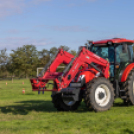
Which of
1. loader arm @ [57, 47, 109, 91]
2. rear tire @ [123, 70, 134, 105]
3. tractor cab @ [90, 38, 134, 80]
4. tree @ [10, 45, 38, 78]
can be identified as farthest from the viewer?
tree @ [10, 45, 38, 78]

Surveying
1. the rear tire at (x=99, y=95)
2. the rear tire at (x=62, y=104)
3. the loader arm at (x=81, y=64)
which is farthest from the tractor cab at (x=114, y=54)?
the rear tire at (x=62, y=104)

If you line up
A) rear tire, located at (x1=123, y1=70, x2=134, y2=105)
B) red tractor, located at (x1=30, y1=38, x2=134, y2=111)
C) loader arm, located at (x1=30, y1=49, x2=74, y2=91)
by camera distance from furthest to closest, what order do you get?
rear tire, located at (x1=123, y1=70, x2=134, y2=105) → loader arm, located at (x1=30, y1=49, x2=74, y2=91) → red tractor, located at (x1=30, y1=38, x2=134, y2=111)

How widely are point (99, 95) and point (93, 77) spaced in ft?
3.01

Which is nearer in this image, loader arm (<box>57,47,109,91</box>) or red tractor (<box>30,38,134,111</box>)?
loader arm (<box>57,47,109,91</box>)

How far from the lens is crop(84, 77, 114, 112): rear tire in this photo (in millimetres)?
8922

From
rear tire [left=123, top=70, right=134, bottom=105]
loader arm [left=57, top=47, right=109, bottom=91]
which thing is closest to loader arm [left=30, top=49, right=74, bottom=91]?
loader arm [left=57, top=47, right=109, bottom=91]

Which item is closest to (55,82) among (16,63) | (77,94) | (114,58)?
(77,94)

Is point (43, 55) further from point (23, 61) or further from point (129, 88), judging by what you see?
point (129, 88)

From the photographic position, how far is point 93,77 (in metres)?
9.96

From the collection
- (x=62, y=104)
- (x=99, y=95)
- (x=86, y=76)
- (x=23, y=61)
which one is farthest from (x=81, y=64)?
(x=23, y=61)

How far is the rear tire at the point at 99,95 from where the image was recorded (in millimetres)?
8922

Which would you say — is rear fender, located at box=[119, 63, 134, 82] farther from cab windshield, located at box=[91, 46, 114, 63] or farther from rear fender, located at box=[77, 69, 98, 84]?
rear fender, located at box=[77, 69, 98, 84]

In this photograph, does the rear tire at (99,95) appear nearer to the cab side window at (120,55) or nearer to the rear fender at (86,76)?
the rear fender at (86,76)

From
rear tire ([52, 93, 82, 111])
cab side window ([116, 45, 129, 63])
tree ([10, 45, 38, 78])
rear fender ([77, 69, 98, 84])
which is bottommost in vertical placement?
rear tire ([52, 93, 82, 111])
